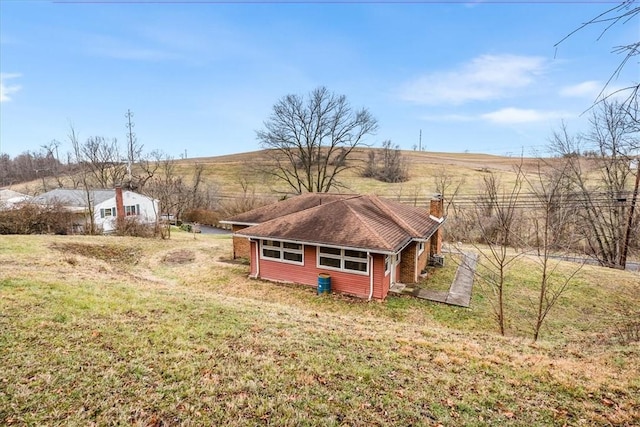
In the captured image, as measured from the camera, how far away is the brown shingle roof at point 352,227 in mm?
12266

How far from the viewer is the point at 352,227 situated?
13.1 meters

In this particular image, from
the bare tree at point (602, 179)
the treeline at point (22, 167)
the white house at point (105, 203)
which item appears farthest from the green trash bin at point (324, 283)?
the treeline at point (22, 167)

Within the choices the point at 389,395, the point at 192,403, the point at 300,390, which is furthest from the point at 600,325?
the point at 192,403

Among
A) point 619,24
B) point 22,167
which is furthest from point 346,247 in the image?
point 22,167

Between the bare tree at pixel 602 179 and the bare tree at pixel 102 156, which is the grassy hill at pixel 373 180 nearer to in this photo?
the bare tree at pixel 102 156

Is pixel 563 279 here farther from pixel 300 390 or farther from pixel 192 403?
pixel 192 403

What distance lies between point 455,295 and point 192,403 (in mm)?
11308

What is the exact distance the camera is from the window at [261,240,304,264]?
1384cm

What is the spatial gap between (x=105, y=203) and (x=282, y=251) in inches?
951

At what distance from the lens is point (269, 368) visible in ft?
16.6

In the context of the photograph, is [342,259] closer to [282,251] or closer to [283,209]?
[282,251]

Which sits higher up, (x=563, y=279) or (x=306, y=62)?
(x=306, y=62)

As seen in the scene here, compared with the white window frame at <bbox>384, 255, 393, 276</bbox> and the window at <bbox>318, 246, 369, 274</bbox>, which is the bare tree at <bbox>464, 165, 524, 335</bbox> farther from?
the window at <bbox>318, 246, 369, 274</bbox>

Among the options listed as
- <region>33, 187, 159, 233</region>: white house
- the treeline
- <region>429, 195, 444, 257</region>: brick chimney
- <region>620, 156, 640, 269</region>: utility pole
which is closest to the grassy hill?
<region>33, 187, 159, 233</region>: white house
